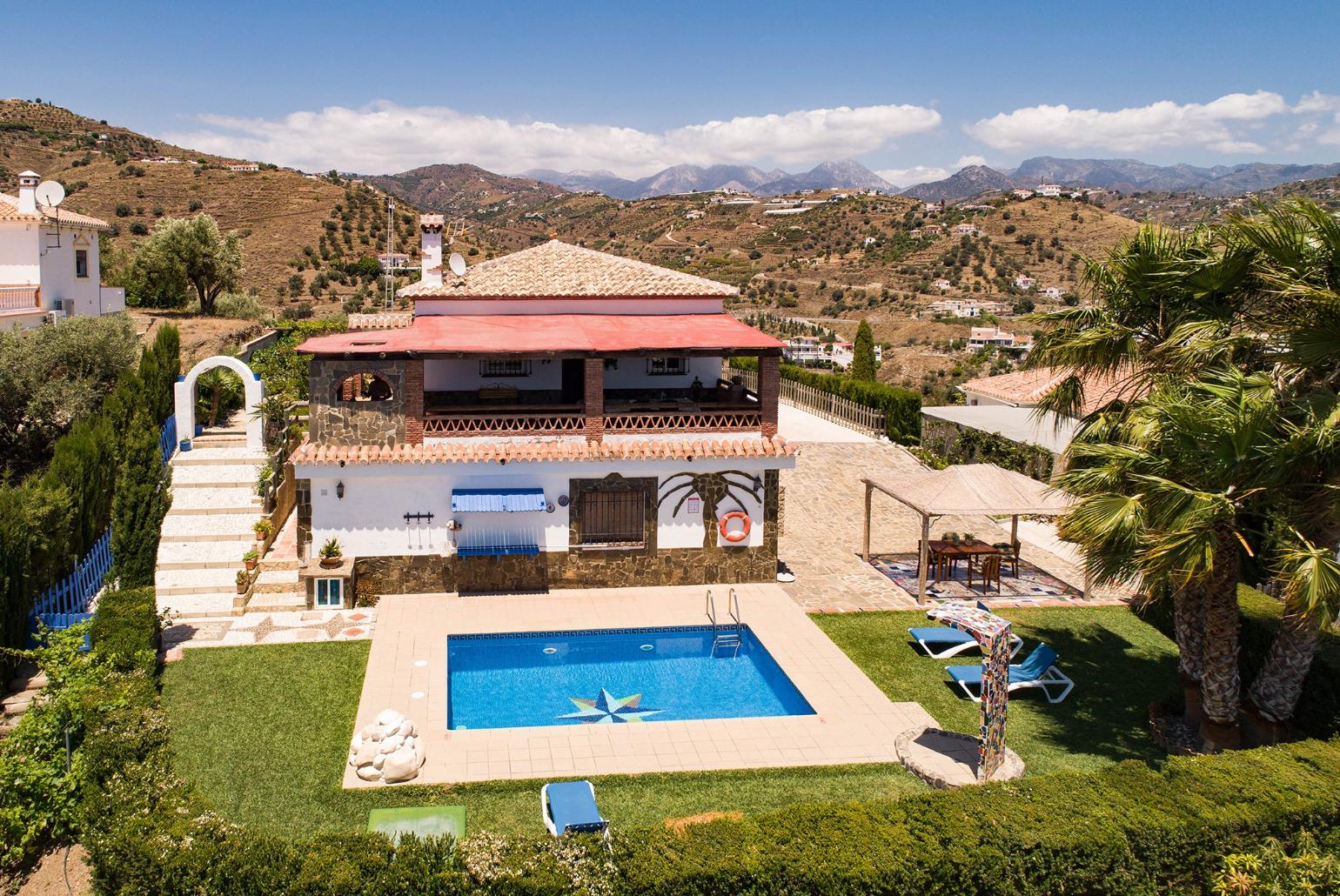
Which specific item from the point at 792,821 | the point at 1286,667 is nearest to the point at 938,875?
the point at 792,821

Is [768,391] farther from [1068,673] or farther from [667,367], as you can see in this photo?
[1068,673]

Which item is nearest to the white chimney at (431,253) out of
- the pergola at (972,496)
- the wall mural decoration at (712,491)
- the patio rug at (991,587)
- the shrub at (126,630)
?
the wall mural decoration at (712,491)

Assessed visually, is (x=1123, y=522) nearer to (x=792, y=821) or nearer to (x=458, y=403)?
(x=792, y=821)

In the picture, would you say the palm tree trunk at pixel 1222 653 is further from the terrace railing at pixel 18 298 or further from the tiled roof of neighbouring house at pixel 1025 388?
the terrace railing at pixel 18 298

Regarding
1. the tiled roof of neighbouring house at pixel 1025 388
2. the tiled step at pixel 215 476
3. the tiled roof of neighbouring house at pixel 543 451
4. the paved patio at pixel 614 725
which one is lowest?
the paved patio at pixel 614 725

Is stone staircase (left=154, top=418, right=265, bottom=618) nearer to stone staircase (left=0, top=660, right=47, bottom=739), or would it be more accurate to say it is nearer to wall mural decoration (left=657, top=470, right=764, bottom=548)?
stone staircase (left=0, top=660, right=47, bottom=739)

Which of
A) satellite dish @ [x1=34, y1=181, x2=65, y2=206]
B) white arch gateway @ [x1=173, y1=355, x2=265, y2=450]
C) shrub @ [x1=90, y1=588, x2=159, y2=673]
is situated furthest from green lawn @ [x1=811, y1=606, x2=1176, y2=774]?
satellite dish @ [x1=34, y1=181, x2=65, y2=206]
